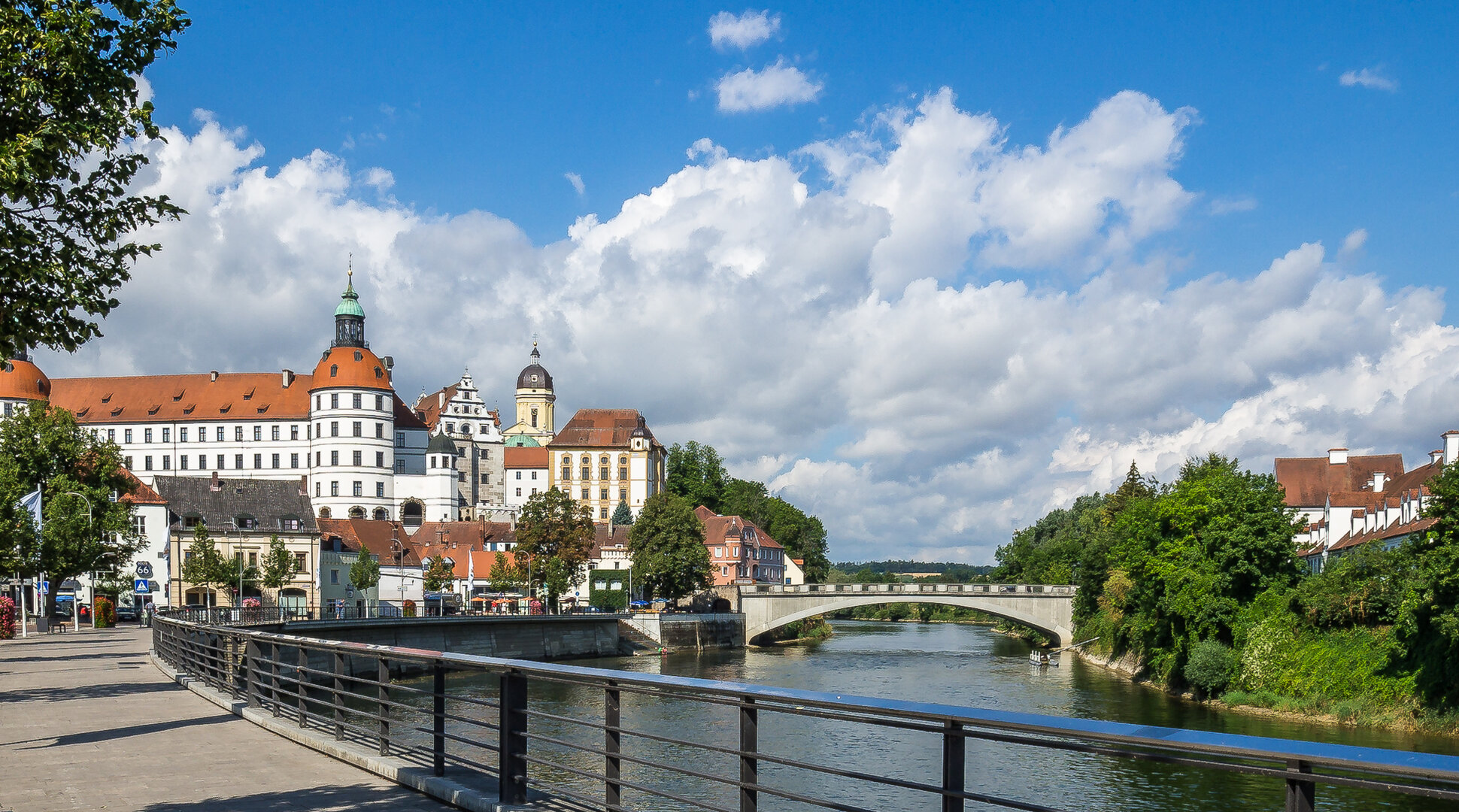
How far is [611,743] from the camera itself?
823cm

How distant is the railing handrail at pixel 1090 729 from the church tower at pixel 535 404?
598ft

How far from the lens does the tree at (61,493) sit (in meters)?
52.0

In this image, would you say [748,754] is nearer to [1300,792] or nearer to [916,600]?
[1300,792]

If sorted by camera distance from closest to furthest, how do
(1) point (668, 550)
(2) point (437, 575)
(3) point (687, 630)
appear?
(3) point (687, 630) < (1) point (668, 550) < (2) point (437, 575)

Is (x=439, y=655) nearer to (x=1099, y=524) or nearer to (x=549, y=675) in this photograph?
(x=549, y=675)

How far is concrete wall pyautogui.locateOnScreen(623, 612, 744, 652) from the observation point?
270 ft

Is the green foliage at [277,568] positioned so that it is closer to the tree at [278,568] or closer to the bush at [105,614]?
the tree at [278,568]

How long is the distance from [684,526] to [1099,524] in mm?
30702

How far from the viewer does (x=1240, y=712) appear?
40406 mm

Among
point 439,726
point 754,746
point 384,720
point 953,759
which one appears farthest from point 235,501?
point 953,759

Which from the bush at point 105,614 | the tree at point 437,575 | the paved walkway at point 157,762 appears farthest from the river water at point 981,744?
the tree at point 437,575

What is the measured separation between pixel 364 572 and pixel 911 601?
121 ft

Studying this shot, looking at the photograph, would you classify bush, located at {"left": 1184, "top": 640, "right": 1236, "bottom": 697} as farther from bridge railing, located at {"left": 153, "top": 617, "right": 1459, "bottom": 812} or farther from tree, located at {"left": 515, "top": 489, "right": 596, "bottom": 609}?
tree, located at {"left": 515, "top": 489, "right": 596, "bottom": 609}

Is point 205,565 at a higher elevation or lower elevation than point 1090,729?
lower
